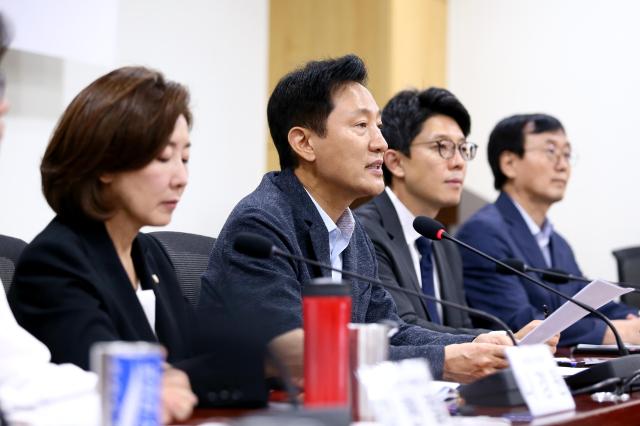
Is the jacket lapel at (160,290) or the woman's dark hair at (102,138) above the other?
the woman's dark hair at (102,138)

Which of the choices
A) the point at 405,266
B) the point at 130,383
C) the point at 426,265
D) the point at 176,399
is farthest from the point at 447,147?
the point at 130,383

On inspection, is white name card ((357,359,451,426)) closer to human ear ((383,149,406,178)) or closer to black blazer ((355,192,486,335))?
black blazer ((355,192,486,335))

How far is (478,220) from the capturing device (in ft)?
12.0

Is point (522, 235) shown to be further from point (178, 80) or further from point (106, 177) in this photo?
point (106, 177)

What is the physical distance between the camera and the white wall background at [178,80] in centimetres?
303

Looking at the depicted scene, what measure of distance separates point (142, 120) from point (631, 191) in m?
3.52

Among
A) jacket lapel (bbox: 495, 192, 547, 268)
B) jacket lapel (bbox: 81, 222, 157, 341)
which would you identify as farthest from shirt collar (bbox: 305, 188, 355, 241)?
jacket lapel (bbox: 495, 192, 547, 268)

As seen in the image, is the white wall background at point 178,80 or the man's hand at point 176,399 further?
the white wall background at point 178,80

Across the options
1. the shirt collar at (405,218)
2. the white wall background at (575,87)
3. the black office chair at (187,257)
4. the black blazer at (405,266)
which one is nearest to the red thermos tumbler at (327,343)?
the black office chair at (187,257)

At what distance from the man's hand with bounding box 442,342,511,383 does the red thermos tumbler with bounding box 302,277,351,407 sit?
674 millimetres

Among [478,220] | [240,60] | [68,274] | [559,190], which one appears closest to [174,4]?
[240,60]

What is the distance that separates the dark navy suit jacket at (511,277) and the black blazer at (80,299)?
1700 mm

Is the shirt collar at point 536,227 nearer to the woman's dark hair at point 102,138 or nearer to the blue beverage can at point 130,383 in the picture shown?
the woman's dark hair at point 102,138

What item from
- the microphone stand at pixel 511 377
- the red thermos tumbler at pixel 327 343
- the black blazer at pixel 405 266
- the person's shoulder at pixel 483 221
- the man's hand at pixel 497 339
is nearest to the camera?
the red thermos tumbler at pixel 327 343
